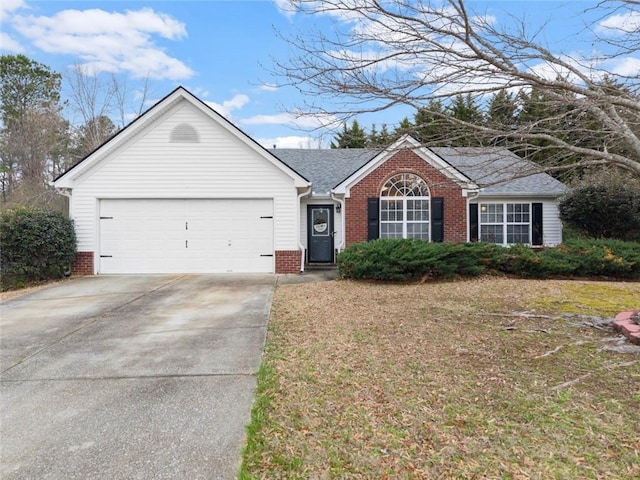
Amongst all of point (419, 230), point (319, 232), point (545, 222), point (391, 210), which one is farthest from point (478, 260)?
point (545, 222)

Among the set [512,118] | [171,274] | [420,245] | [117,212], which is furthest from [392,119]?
[117,212]

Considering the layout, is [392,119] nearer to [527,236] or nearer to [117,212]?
[117,212]

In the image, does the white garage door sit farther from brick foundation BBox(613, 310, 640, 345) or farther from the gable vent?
brick foundation BBox(613, 310, 640, 345)

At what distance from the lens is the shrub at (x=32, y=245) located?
31.5ft

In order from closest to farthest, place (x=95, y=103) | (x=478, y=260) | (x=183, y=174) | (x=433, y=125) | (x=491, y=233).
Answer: (x=433, y=125) → (x=478, y=260) → (x=183, y=174) → (x=491, y=233) → (x=95, y=103)

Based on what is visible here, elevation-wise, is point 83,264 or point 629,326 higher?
point 83,264

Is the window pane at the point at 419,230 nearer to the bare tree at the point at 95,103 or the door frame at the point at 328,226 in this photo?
the door frame at the point at 328,226

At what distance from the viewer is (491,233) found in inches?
559

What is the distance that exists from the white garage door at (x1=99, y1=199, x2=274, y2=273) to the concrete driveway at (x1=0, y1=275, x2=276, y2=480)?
388 cm

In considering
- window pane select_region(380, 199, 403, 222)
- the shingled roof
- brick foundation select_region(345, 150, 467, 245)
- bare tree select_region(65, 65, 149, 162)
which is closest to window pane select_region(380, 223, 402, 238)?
window pane select_region(380, 199, 403, 222)

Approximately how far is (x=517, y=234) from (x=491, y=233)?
101 centimetres

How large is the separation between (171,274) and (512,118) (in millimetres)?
9568

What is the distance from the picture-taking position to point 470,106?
5.61 metres

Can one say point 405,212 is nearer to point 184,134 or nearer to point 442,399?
point 184,134
